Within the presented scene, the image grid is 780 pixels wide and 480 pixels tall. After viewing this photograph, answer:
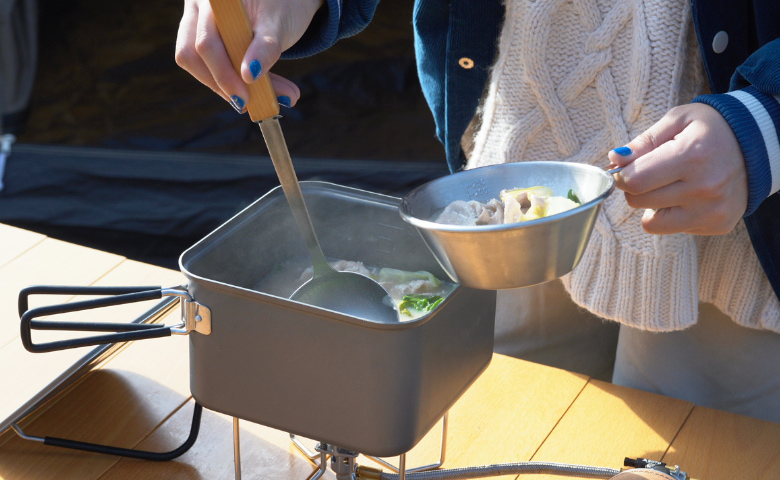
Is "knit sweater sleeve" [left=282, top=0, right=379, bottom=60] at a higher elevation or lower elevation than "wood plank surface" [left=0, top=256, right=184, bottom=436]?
higher

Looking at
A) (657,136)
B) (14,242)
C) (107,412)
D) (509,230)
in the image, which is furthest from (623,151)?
(14,242)

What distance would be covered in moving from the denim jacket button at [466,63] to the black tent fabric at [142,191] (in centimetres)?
131

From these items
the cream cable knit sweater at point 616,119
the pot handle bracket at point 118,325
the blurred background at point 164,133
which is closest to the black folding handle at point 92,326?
the pot handle bracket at point 118,325

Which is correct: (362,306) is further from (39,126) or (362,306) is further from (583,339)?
(39,126)

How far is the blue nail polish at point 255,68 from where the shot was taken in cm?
65

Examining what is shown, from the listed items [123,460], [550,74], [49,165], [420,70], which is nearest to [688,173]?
[550,74]

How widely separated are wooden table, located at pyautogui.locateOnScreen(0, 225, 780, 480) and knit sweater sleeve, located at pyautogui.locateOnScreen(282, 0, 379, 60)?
427 mm

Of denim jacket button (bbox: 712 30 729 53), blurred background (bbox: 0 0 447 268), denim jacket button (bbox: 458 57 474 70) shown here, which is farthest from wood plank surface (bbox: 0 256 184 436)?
blurred background (bbox: 0 0 447 268)

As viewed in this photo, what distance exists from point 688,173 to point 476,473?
1.17 ft

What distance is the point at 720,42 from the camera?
2.56 feet

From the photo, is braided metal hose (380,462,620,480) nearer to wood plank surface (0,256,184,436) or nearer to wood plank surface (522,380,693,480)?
wood plank surface (522,380,693,480)

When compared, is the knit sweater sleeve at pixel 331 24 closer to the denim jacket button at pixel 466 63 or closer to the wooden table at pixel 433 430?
the denim jacket button at pixel 466 63

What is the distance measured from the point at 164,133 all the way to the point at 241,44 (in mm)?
1906

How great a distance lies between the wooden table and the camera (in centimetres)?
80
